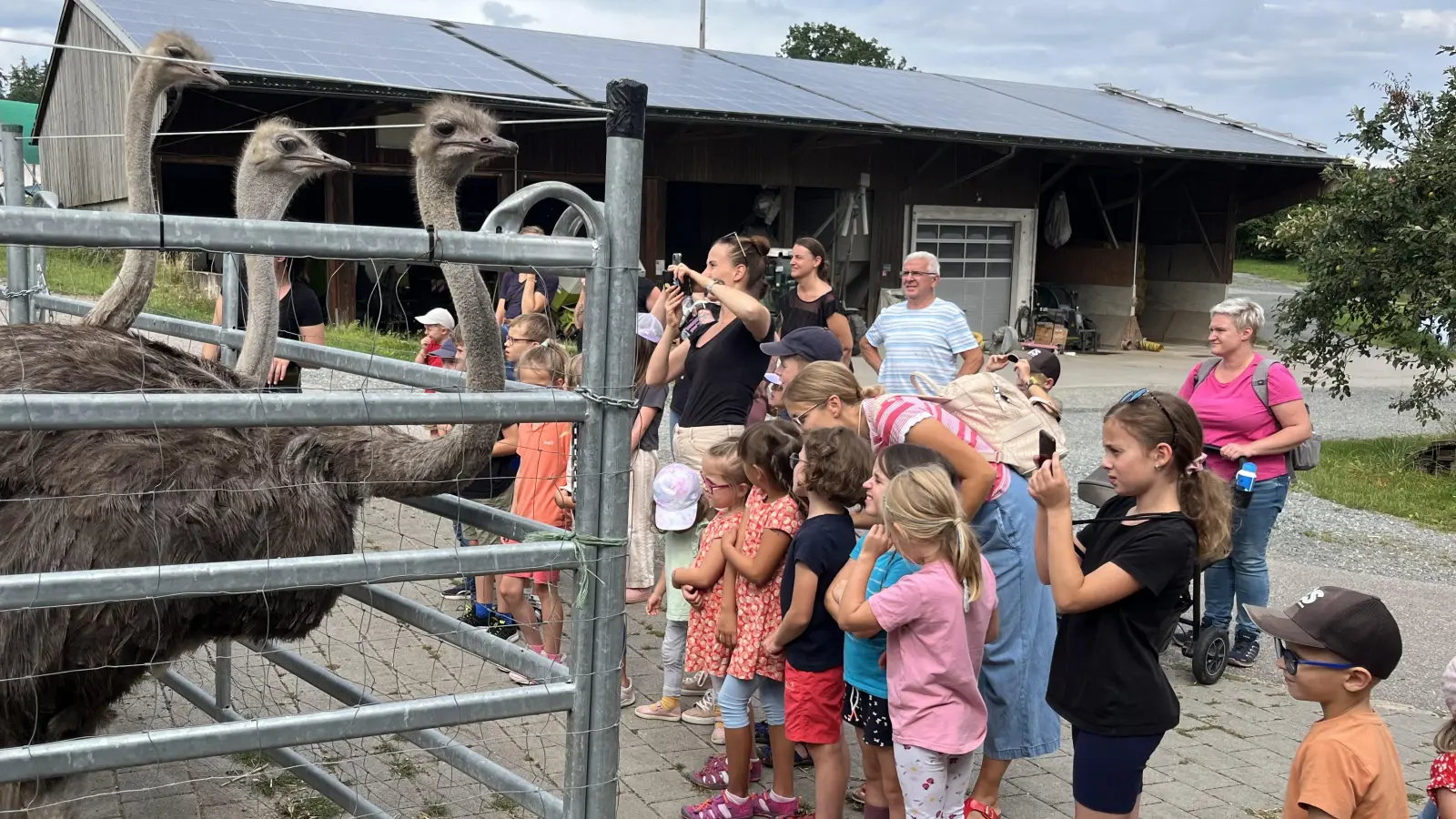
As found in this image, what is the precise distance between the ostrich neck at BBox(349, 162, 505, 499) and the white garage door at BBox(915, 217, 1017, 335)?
17329mm

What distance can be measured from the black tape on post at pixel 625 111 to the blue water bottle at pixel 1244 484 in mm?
3861

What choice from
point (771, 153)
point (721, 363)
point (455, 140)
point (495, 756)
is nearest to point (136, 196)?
point (455, 140)

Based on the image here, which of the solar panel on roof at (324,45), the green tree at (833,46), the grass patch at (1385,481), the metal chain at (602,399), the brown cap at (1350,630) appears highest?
the green tree at (833,46)

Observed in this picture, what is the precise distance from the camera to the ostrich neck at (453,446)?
284 centimetres

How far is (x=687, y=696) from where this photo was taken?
4.93 m

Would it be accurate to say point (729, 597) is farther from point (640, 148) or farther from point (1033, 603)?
point (640, 148)

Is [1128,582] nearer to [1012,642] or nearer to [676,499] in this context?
[1012,642]

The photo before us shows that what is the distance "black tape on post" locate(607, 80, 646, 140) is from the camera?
231 centimetres

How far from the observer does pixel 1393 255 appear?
10695mm

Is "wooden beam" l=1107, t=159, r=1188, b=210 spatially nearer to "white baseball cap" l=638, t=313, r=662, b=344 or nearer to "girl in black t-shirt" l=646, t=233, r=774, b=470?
"white baseball cap" l=638, t=313, r=662, b=344

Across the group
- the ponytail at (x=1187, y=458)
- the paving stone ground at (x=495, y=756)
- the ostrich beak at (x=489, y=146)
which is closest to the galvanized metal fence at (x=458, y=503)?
the ostrich beak at (x=489, y=146)

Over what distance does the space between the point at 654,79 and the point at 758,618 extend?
1327cm

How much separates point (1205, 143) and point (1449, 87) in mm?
9331

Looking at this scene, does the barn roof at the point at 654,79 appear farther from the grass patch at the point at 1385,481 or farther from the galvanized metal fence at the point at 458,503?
the galvanized metal fence at the point at 458,503
